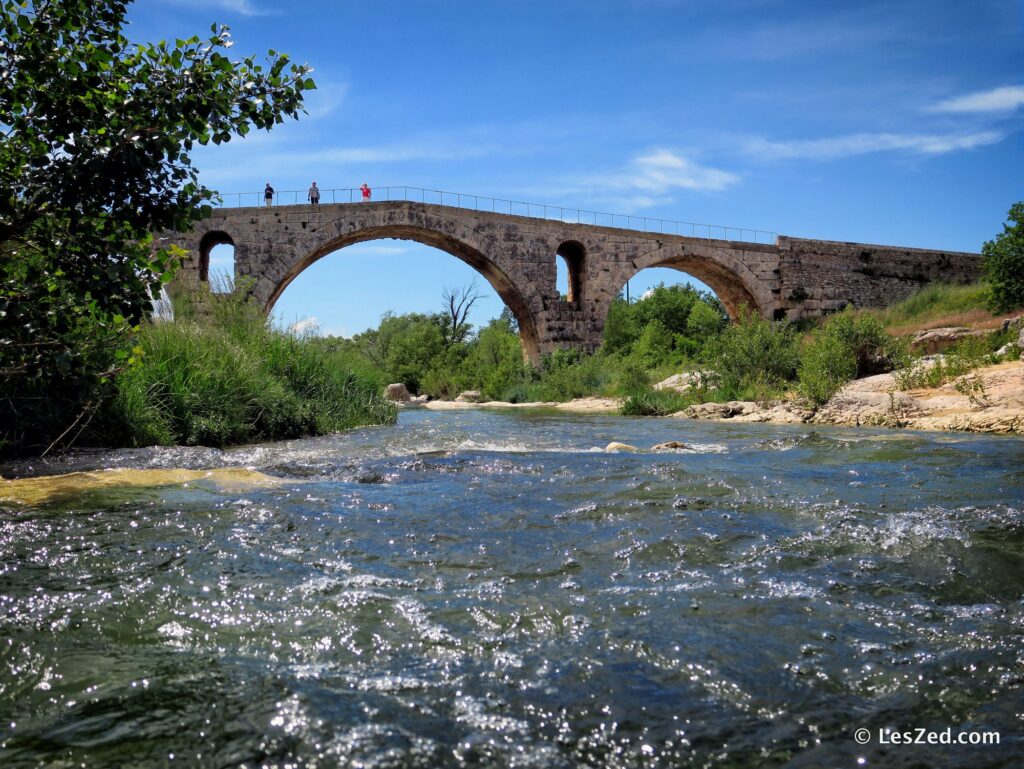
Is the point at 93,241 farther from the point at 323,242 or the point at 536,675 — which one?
the point at 323,242

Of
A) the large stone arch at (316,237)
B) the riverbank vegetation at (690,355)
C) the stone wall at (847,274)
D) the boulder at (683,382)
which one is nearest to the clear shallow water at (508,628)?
the riverbank vegetation at (690,355)

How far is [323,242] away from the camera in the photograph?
23938 millimetres

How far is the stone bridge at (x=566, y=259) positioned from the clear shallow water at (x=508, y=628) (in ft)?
65.0

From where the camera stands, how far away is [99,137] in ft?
12.0

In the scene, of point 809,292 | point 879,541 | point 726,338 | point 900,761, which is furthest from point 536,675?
Result: point 809,292

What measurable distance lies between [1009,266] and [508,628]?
22190 mm

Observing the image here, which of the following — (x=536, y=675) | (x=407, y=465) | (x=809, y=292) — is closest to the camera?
(x=536, y=675)

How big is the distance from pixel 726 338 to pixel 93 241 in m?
16.1

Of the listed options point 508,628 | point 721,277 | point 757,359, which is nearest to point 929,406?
point 757,359

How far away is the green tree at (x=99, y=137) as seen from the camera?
3604mm

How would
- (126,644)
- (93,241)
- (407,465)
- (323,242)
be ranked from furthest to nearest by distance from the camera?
1. (323,242)
2. (407,465)
3. (93,241)
4. (126,644)

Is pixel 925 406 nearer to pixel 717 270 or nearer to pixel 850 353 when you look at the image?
pixel 850 353

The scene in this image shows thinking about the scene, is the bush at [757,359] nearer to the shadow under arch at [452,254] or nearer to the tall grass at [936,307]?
the tall grass at [936,307]

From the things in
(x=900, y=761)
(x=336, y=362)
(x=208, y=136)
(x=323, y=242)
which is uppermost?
(x=323, y=242)
